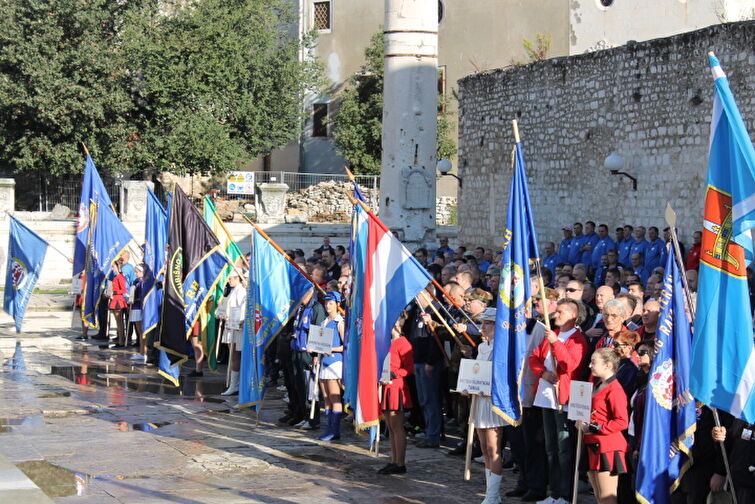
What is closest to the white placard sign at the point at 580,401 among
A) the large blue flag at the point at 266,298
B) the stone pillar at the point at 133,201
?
the large blue flag at the point at 266,298

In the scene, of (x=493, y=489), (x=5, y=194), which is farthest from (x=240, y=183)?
(x=493, y=489)

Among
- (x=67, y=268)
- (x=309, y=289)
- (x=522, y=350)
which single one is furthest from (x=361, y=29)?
(x=522, y=350)

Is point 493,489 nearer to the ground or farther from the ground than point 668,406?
nearer to the ground

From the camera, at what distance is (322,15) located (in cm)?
4428

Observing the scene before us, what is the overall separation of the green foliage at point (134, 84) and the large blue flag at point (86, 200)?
54.2 ft

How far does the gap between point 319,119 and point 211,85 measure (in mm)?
7822

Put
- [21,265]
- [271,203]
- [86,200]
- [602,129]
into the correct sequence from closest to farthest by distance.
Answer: [86,200], [21,265], [602,129], [271,203]

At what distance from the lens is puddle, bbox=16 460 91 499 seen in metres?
9.43

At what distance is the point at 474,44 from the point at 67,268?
18229mm

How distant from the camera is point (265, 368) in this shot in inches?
495

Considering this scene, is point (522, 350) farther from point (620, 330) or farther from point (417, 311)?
point (417, 311)

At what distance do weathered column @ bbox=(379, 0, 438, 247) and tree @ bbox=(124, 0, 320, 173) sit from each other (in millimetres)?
16726

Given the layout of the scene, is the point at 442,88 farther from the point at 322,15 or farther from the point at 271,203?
the point at 271,203

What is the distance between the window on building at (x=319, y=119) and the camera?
1756 inches
